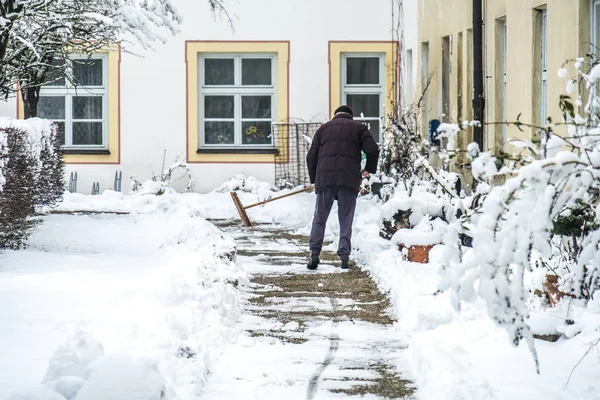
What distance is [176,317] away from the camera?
22.4ft

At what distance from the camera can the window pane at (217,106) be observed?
19.8 meters

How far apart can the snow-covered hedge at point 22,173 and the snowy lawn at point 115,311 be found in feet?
0.90

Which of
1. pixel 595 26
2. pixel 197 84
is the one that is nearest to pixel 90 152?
Result: pixel 197 84

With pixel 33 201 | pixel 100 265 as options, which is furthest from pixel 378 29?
pixel 100 265

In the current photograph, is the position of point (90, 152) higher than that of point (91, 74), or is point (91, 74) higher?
point (91, 74)

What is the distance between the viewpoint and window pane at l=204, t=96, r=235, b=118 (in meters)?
19.8

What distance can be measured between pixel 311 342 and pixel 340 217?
4.01 meters

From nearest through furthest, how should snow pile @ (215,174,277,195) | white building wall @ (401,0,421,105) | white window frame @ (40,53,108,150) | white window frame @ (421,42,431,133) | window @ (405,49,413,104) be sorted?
white window frame @ (421,42,431,133) < white building wall @ (401,0,421,105) < window @ (405,49,413,104) < snow pile @ (215,174,277,195) < white window frame @ (40,53,108,150)

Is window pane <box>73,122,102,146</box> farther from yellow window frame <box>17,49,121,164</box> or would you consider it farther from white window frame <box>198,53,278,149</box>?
white window frame <box>198,53,278,149</box>

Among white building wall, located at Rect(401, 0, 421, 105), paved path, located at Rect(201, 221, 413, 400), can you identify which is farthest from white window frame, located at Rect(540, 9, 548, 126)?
white building wall, located at Rect(401, 0, 421, 105)

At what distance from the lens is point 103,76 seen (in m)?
19.6

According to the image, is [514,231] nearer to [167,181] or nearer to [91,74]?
[167,181]

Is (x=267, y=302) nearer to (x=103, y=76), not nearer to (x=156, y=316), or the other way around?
(x=156, y=316)

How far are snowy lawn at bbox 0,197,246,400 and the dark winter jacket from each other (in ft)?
3.63
